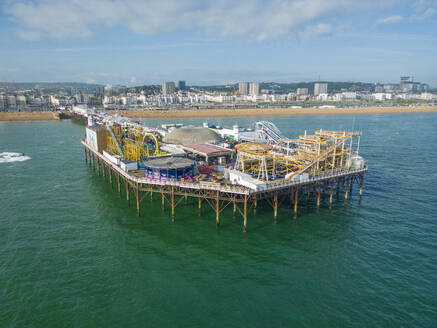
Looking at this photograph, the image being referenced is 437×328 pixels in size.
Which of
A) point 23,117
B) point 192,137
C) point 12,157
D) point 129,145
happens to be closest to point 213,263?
point 129,145

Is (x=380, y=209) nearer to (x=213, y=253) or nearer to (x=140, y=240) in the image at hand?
(x=213, y=253)

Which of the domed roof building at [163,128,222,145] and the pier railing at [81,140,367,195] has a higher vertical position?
the domed roof building at [163,128,222,145]

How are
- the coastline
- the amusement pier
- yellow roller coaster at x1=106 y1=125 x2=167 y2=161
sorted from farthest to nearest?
the coastline
yellow roller coaster at x1=106 y1=125 x2=167 y2=161
the amusement pier

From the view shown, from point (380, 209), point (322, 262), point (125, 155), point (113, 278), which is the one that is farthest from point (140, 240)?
point (380, 209)

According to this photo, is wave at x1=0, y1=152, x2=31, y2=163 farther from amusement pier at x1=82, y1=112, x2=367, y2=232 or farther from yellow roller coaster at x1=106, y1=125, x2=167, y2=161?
yellow roller coaster at x1=106, y1=125, x2=167, y2=161

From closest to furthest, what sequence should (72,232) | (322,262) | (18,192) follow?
(322,262)
(72,232)
(18,192)

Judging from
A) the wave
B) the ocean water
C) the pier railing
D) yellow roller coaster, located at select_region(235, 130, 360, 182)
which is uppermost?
yellow roller coaster, located at select_region(235, 130, 360, 182)

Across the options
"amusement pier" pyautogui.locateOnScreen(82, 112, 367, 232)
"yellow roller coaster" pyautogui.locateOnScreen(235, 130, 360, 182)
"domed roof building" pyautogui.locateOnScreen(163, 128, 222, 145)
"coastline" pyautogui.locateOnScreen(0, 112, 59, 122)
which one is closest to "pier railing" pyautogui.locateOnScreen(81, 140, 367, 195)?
"amusement pier" pyautogui.locateOnScreen(82, 112, 367, 232)
